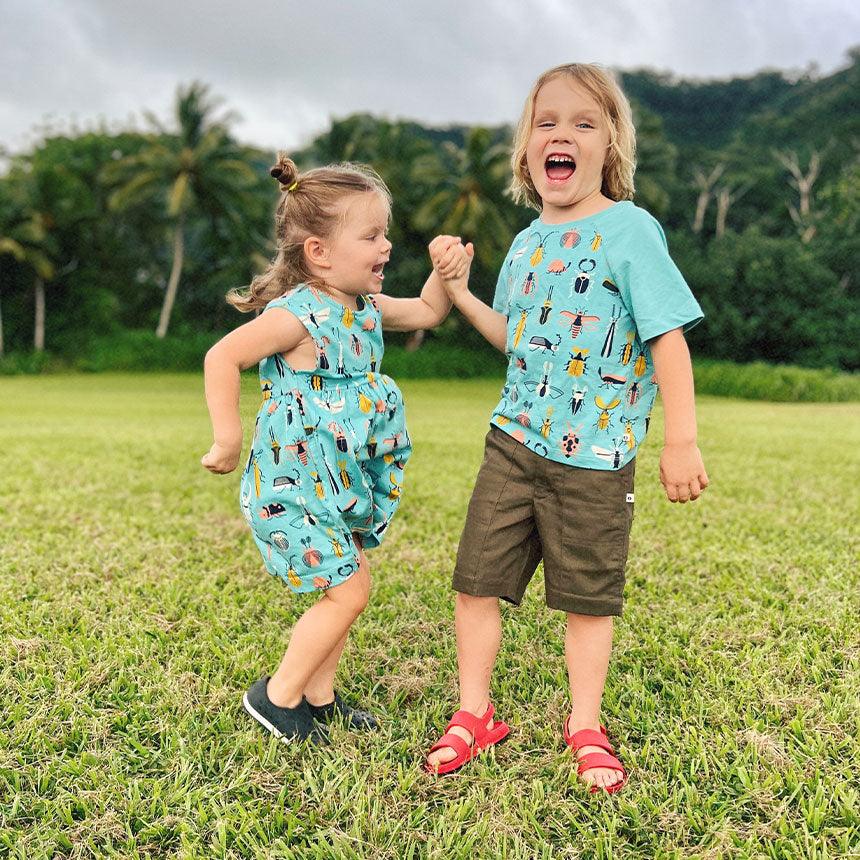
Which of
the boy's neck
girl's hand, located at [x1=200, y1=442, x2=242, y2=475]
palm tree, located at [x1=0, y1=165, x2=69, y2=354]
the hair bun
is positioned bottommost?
girl's hand, located at [x1=200, y1=442, x2=242, y2=475]

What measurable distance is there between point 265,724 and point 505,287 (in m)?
1.26

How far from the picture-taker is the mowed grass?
5.62ft

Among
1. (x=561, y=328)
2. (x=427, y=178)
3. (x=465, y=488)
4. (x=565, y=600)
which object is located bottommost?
(x=465, y=488)

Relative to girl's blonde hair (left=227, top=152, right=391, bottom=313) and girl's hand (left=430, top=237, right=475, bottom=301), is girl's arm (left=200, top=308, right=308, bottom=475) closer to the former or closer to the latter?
girl's blonde hair (left=227, top=152, right=391, bottom=313)

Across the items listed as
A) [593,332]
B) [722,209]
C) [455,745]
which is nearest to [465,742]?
[455,745]

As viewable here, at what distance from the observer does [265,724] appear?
2.05 m

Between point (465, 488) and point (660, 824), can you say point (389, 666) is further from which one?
point (465, 488)

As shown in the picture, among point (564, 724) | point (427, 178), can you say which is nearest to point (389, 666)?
point (564, 724)

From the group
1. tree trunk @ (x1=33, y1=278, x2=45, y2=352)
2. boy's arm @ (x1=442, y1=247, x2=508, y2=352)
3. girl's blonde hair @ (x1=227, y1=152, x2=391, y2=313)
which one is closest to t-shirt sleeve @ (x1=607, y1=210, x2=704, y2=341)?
boy's arm @ (x1=442, y1=247, x2=508, y2=352)

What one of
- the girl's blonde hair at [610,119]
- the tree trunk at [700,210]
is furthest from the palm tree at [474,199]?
the girl's blonde hair at [610,119]

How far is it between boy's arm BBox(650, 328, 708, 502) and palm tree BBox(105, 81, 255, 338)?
2743 cm

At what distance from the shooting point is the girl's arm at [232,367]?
1.85 m

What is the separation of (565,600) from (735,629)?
1.03 m

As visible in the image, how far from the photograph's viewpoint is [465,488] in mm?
5336
